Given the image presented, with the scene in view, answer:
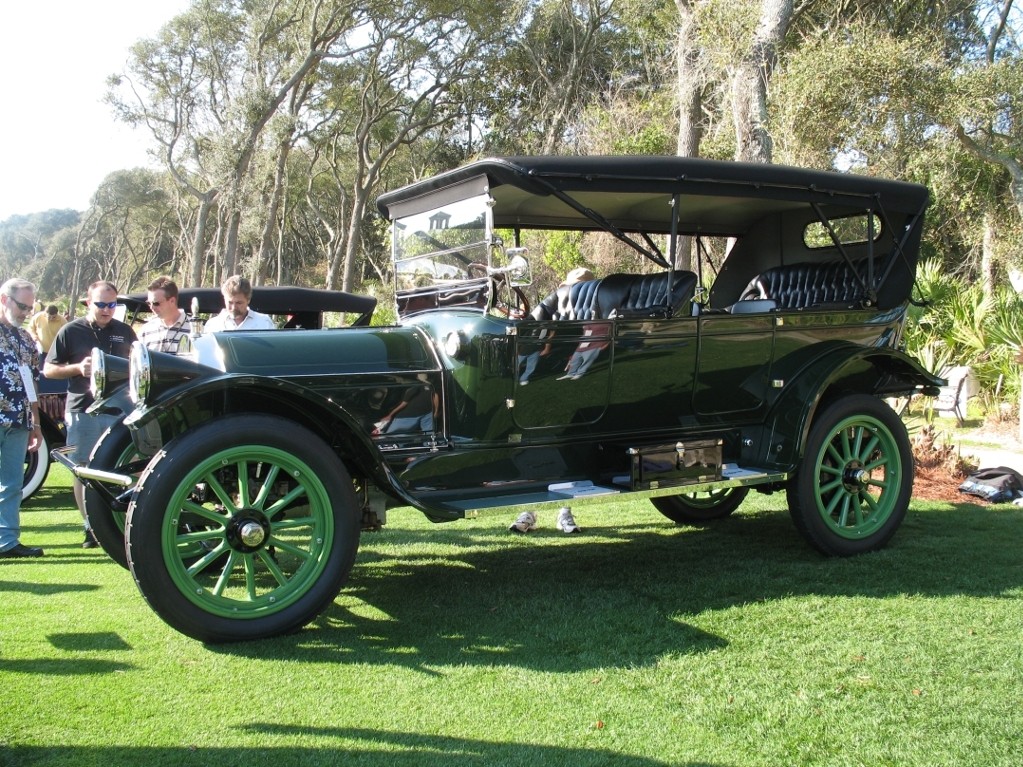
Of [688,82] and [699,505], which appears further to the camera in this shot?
[688,82]

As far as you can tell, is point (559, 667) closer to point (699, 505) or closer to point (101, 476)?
point (101, 476)

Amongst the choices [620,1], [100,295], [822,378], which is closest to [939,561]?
[822,378]

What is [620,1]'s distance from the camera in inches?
894

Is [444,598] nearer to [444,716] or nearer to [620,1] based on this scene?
[444,716]

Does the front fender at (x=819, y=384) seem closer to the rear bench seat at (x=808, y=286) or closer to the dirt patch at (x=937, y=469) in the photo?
the rear bench seat at (x=808, y=286)

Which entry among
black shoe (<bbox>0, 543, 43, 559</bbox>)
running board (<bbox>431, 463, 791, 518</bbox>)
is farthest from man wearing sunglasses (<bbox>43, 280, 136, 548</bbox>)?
running board (<bbox>431, 463, 791, 518</bbox>)

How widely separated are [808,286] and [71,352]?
5206 millimetres

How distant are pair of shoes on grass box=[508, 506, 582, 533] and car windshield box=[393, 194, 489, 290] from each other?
184 centimetres

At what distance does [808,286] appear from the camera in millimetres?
5930

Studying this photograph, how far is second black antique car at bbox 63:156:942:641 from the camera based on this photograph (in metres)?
3.71

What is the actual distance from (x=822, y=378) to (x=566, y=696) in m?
2.68

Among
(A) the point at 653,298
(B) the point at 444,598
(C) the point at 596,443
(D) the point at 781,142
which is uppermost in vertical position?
(D) the point at 781,142

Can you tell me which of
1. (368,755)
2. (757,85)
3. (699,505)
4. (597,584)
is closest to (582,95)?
(757,85)

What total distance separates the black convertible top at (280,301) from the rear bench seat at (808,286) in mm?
3528
